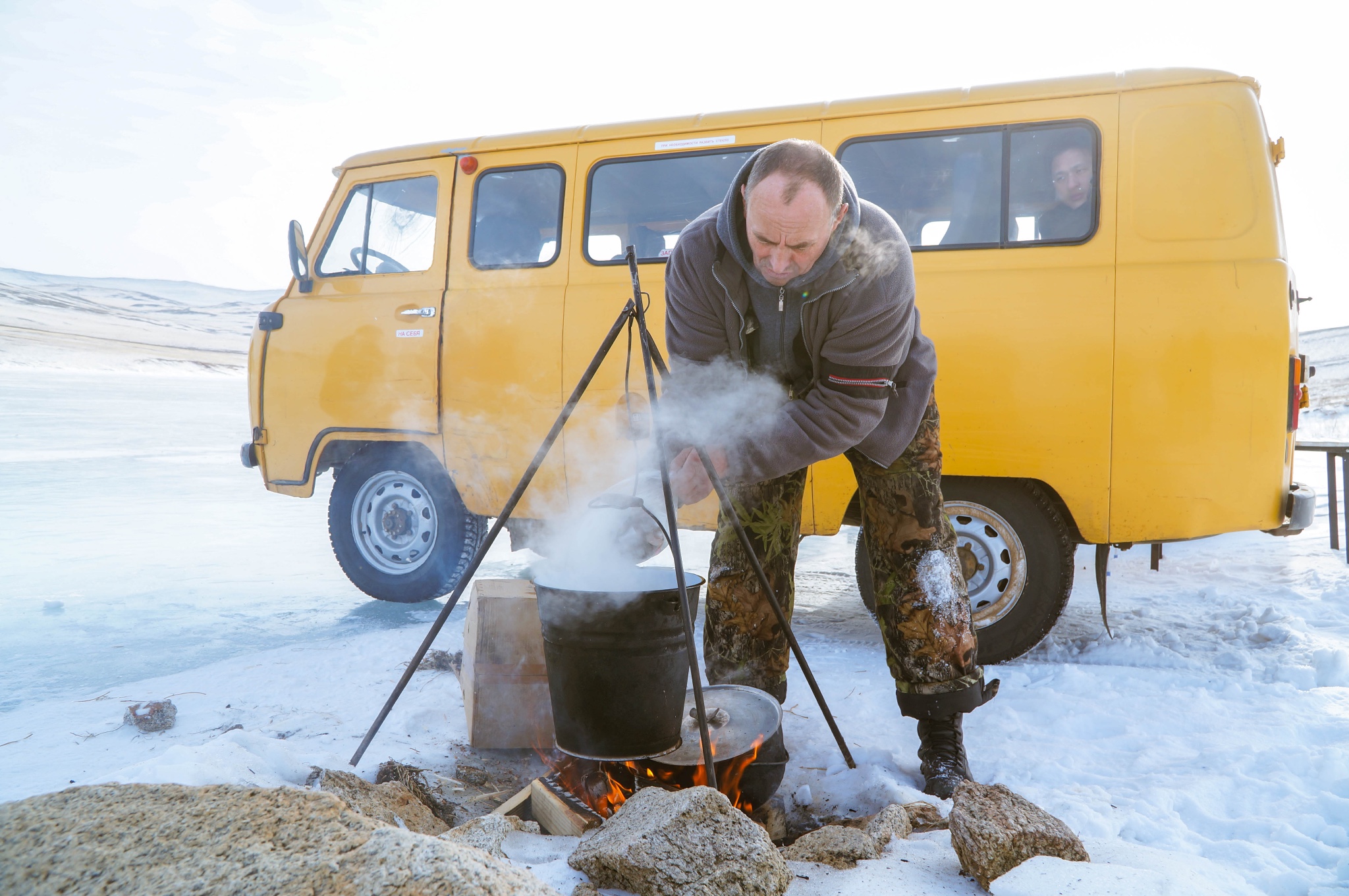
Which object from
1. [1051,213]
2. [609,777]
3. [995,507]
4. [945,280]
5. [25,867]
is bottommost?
[609,777]

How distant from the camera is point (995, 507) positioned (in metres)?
3.49

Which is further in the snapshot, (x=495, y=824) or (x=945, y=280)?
(x=945, y=280)

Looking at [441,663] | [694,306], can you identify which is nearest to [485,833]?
[694,306]

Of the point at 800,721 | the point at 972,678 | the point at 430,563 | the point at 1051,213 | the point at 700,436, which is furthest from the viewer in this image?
the point at 430,563

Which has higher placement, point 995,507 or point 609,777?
point 995,507

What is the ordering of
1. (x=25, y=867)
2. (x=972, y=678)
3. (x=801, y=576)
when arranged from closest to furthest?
(x=25, y=867)
(x=972, y=678)
(x=801, y=576)

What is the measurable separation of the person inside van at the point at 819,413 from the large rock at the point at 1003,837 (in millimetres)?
580

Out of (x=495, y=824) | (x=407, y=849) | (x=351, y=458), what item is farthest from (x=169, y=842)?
(x=351, y=458)

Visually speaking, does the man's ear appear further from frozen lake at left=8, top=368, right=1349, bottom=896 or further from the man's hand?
frozen lake at left=8, top=368, right=1349, bottom=896

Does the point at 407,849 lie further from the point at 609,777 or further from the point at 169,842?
the point at 609,777

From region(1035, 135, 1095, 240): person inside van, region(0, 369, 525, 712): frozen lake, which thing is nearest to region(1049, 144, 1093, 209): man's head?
region(1035, 135, 1095, 240): person inside van

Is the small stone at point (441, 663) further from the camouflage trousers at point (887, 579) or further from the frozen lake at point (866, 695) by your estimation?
the camouflage trousers at point (887, 579)

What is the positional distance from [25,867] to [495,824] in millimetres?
878

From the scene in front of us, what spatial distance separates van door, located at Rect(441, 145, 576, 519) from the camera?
4.02 m
